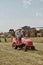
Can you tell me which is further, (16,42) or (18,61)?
(16,42)

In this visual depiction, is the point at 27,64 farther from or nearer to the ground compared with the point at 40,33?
nearer to the ground

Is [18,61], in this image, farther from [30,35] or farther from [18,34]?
[30,35]

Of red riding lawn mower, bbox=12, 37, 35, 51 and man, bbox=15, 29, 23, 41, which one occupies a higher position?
man, bbox=15, 29, 23, 41

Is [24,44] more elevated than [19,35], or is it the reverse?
[19,35]

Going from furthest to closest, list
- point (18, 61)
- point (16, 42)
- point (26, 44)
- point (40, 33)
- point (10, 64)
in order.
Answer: point (40, 33) → point (16, 42) → point (26, 44) → point (18, 61) → point (10, 64)

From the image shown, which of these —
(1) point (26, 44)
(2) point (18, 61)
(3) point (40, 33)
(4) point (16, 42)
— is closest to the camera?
(2) point (18, 61)

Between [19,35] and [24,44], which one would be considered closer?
[24,44]

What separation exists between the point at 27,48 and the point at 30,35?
21218 millimetres

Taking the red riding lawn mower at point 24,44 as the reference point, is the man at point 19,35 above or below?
above

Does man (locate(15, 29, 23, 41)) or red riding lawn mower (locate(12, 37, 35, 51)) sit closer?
red riding lawn mower (locate(12, 37, 35, 51))

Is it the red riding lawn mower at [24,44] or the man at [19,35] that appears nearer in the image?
the red riding lawn mower at [24,44]

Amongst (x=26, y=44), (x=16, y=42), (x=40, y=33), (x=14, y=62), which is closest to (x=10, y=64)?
(x=14, y=62)

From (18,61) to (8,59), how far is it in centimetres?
80

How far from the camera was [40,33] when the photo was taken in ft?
132
